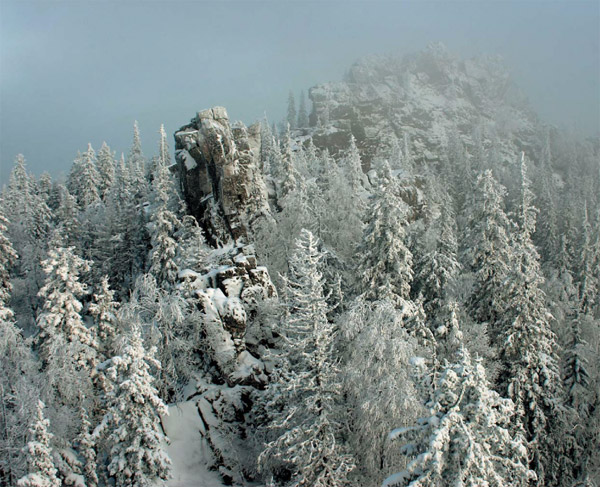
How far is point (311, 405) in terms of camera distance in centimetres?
1920

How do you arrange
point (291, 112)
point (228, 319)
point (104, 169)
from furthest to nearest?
point (291, 112) < point (104, 169) < point (228, 319)

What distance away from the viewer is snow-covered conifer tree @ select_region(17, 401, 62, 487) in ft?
59.3

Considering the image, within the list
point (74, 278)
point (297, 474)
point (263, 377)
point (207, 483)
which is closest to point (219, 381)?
point (263, 377)

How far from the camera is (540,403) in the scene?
78.3 ft

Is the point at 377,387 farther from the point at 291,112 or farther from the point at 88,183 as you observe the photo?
the point at 291,112

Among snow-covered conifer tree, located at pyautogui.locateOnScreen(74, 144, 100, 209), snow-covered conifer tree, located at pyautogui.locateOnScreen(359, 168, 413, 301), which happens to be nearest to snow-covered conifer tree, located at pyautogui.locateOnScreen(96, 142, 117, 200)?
snow-covered conifer tree, located at pyautogui.locateOnScreen(74, 144, 100, 209)

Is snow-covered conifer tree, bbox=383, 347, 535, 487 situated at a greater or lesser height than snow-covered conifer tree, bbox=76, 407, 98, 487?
greater

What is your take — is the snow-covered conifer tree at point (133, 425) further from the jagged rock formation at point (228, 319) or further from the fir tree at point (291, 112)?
the fir tree at point (291, 112)

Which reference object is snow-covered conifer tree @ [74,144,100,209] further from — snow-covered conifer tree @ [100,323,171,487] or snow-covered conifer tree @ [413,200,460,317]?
snow-covered conifer tree @ [413,200,460,317]

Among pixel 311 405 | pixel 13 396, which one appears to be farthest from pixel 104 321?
pixel 311 405

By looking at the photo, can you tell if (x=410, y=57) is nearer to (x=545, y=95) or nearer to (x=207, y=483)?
(x=545, y=95)

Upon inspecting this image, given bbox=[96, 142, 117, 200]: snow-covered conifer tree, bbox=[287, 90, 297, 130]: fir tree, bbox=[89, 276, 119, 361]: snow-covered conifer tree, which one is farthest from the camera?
bbox=[287, 90, 297, 130]: fir tree

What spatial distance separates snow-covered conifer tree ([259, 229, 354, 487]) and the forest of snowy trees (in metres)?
0.09

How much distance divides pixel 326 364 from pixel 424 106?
425ft
